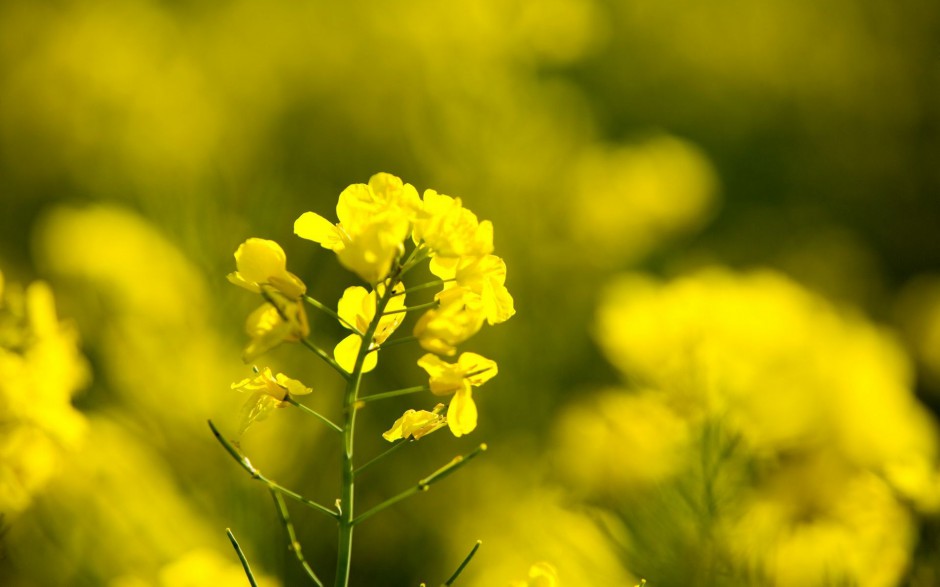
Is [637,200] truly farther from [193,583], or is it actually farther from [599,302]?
[193,583]

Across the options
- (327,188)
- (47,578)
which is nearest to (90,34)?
(327,188)

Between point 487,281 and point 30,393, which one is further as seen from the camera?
point 30,393

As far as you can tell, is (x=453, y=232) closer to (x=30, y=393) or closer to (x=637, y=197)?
(x=30, y=393)

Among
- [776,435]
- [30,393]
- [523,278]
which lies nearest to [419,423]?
[30,393]

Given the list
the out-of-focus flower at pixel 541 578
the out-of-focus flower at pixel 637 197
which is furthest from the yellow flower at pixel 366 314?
the out-of-focus flower at pixel 637 197

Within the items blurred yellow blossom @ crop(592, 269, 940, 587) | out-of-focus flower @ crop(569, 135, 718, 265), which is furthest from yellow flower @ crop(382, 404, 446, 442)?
out-of-focus flower @ crop(569, 135, 718, 265)
